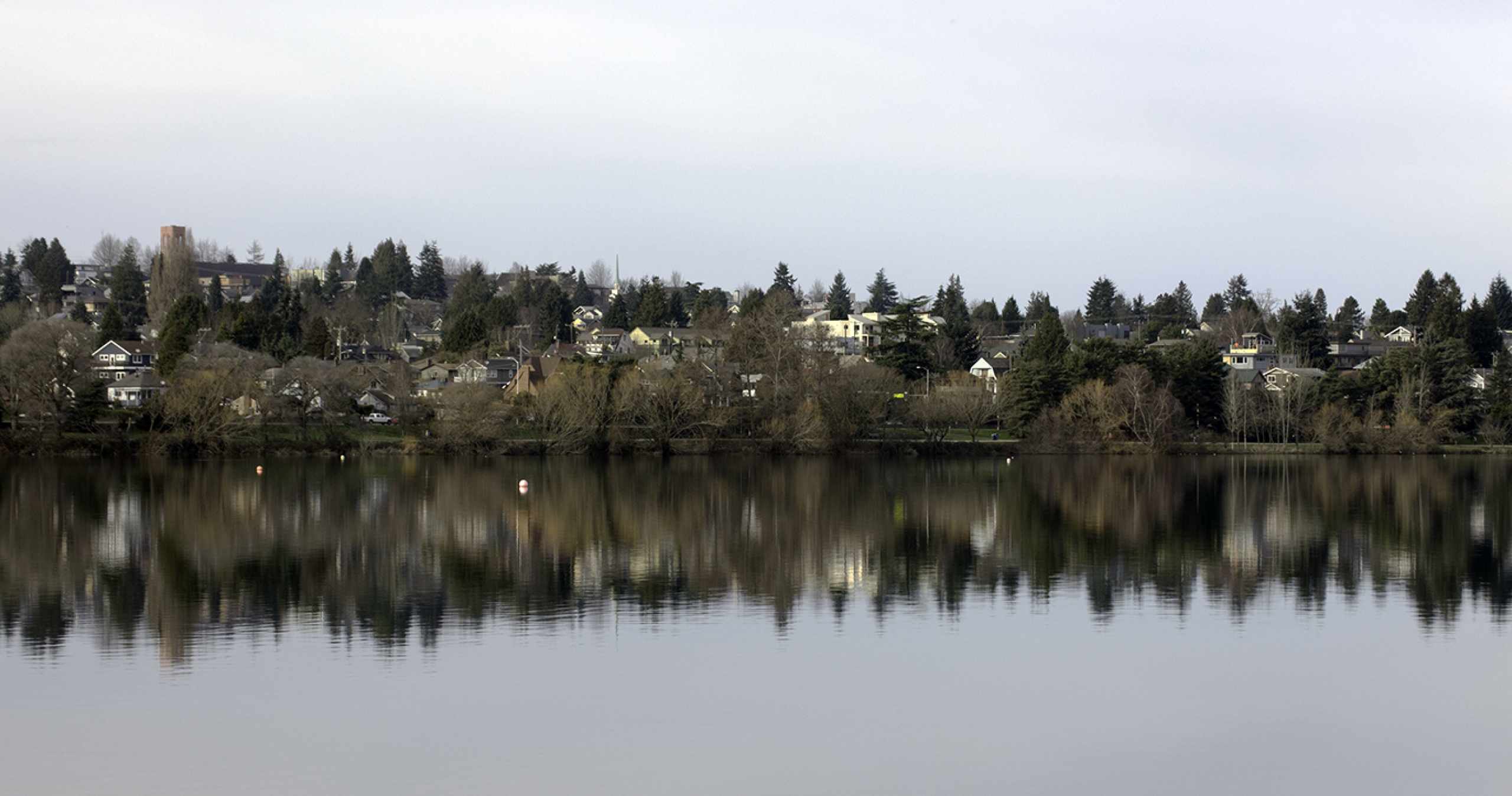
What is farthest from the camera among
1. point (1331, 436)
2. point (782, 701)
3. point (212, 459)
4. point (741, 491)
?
point (1331, 436)

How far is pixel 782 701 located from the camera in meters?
15.5

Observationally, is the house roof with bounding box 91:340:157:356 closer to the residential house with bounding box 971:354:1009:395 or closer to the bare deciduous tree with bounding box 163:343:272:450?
the bare deciduous tree with bounding box 163:343:272:450

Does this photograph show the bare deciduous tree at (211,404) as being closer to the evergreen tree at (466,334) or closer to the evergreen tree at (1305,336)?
the evergreen tree at (466,334)

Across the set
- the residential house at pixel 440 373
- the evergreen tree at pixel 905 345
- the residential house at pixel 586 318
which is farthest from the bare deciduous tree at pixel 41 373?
the residential house at pixel 586 318

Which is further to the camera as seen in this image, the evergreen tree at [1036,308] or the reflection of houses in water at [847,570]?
the evergreen tree at [1036,308]

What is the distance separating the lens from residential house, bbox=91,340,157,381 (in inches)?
3201

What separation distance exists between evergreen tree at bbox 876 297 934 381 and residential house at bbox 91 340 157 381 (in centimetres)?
4040

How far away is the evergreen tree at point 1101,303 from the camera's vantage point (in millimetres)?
134875

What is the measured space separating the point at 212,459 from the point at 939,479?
A: 27.9m

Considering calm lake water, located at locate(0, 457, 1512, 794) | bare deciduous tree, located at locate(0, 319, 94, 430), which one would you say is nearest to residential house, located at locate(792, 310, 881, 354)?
bare deciduous tree, located at locate(0, 319, 94, 430)

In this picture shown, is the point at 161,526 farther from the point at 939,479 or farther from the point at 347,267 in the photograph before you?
the point at 347,267

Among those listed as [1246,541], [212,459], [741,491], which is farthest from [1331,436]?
[212,459]

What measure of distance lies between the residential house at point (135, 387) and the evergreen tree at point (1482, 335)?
77995 mm

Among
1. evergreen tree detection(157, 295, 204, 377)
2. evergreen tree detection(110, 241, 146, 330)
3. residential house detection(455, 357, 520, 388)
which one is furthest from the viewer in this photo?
evergreen tree detection(110, 241, 146, 330)
